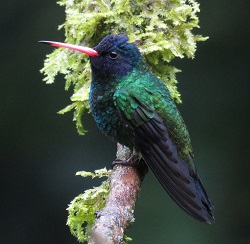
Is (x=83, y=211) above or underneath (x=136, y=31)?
underneath

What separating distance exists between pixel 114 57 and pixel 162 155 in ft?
2.15

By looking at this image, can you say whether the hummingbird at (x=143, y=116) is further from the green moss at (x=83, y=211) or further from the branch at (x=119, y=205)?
the green moss at (x=83, y=211)

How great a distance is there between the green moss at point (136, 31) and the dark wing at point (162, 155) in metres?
0.36

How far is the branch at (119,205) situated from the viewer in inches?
93.3

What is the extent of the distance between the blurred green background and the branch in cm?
186

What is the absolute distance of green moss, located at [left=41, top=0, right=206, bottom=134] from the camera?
11.5 feet

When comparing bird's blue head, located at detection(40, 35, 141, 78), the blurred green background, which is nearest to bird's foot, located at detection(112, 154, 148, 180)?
bird's blue head, located at detection(40, 35, 141, 78)

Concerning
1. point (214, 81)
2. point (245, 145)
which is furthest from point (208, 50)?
point (245, 145)

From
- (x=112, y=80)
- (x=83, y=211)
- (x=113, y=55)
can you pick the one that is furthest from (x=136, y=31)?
(x=83, y=211)

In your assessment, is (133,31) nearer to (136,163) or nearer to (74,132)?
(136,163)

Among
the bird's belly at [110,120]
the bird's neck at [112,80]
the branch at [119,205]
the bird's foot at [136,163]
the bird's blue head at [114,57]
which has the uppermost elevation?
the bird's blue head at [114,57]

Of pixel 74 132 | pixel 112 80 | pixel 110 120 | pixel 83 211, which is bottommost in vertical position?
pixel 83 211

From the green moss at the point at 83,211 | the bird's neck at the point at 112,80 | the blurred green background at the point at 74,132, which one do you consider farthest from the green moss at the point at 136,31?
the blurred green background at the point at 74,132

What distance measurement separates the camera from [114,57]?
3531 mm
